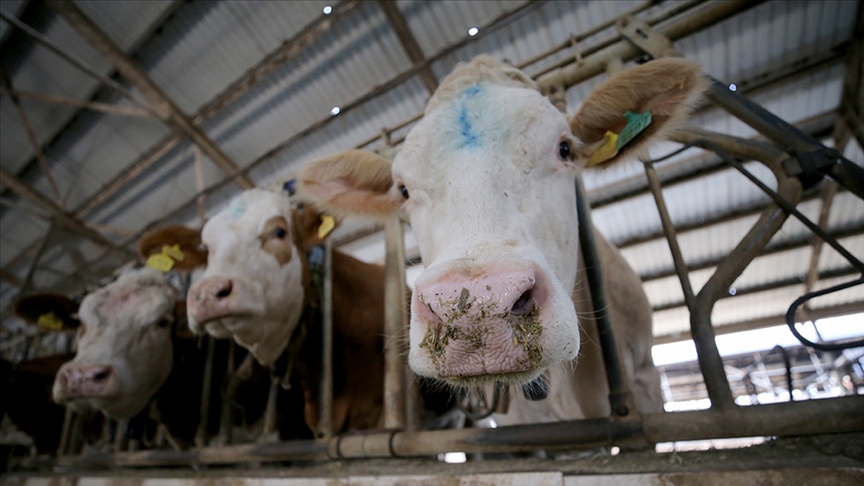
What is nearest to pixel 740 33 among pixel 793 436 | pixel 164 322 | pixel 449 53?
pixel 449 53

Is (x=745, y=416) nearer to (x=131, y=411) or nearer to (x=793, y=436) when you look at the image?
(x=793, y=436)

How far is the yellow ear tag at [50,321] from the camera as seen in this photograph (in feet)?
14.8

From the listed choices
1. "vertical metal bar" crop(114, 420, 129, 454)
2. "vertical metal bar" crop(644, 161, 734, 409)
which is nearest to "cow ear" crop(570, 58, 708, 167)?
"vertical metal bar" crop(644, 161, 734, 409)

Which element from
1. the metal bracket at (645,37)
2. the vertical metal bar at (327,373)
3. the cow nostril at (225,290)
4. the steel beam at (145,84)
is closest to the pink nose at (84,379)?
the cow nostril at (225,290)

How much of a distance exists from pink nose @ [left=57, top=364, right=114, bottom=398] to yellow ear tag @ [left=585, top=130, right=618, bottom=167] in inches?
145

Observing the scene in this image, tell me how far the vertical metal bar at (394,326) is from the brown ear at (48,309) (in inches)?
167

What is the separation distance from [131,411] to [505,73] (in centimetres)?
388

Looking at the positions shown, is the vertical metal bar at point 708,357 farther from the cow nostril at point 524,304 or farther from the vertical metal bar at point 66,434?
the vertical metal bar at point 66,434

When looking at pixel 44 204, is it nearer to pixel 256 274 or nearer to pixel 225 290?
pixel 256 274

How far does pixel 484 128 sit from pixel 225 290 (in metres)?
1.71

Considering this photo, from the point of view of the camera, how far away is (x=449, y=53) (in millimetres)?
6004

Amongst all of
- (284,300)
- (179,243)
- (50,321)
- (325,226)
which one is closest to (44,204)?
(50,321)

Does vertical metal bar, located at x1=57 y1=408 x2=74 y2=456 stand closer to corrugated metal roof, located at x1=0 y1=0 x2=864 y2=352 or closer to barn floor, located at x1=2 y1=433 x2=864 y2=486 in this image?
corrugated metal roof, located at x1=0 y1=0 x2=864 y2=352

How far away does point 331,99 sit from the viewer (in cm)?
707
